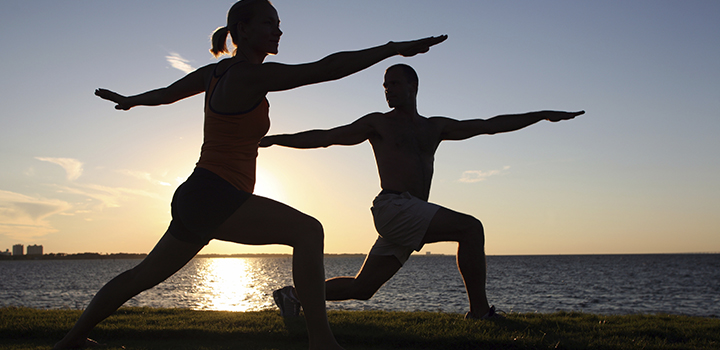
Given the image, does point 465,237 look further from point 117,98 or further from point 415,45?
point 117,98

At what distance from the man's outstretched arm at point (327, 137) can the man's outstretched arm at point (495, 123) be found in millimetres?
837

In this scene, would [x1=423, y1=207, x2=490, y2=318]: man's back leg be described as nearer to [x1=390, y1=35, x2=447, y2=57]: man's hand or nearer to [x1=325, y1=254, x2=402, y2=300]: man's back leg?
[x1=325, y1=254, x2=402, y2=300]: man's back leg

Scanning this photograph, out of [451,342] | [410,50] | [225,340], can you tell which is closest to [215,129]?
[410,50]

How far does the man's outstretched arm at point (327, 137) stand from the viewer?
15.0 feet

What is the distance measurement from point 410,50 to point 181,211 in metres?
1.56

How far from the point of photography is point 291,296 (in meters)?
5.98

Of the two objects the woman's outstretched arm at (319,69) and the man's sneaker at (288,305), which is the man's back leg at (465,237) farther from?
the woman's outstretched arm at (319,69)

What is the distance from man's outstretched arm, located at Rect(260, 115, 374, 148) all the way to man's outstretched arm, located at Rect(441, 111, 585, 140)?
2.75 feet

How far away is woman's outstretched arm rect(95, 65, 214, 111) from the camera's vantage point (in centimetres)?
349

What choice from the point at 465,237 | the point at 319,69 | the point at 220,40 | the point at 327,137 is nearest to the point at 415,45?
the point at 319,69

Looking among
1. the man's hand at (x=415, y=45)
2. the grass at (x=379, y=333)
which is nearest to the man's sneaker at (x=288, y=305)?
the grass at (x=379, y=333)

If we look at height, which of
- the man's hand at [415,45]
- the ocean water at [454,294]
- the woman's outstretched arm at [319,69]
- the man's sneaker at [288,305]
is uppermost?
the man's hand at [415,45]

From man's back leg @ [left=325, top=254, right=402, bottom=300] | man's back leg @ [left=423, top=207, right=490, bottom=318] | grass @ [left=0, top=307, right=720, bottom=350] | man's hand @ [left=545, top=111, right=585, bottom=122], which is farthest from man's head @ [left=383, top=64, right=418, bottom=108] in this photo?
grass @ [left=0, top=307, right=720, bottom=350]

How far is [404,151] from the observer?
16.2 feet
